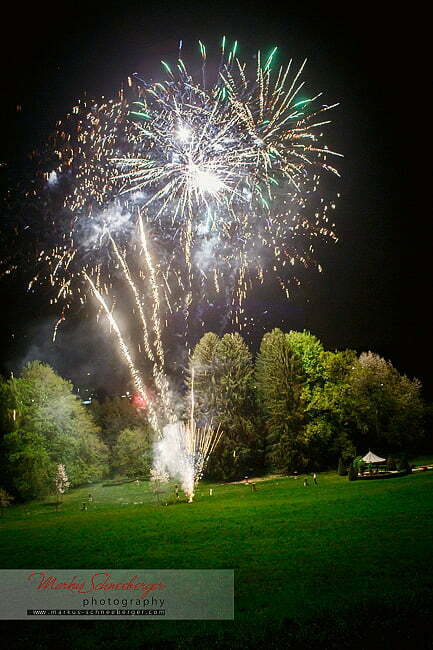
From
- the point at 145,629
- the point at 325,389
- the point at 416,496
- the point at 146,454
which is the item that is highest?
the point at 325,389

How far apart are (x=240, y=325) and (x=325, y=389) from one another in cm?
1148

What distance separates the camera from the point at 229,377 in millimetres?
47438

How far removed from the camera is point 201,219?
1003 inches

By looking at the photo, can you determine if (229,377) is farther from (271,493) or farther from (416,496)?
(416,496)

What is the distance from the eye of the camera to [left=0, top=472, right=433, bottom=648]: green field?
27.8ft

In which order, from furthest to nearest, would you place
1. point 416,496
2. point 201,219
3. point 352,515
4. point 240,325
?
point 240,325
point 201,219
point 416,496
point 352,515

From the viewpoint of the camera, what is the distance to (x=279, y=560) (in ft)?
40.5

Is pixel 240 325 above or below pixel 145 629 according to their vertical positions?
above

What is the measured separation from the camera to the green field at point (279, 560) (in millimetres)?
8469

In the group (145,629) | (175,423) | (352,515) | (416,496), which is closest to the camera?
(145,629)

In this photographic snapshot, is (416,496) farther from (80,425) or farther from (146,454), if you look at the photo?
(146,454)

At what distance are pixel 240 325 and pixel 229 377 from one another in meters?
6.33

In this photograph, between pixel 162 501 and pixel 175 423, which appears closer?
pixel 162 501

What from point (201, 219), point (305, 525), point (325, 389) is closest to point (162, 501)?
point (305, 525)
